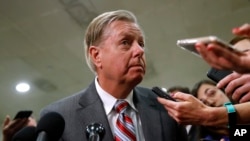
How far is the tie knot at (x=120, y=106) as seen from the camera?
155cm

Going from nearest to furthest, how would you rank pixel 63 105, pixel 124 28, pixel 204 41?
pixel 204 41 < pixel 63 105 < pixel 124 28

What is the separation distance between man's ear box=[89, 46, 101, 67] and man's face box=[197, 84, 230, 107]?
956mm

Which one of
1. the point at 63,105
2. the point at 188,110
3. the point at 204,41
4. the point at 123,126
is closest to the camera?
the point at 204,41

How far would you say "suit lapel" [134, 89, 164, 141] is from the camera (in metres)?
1.49

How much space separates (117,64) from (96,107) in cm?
22

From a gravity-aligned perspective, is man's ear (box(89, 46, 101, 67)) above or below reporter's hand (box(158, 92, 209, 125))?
above

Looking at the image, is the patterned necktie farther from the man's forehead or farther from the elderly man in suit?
the man's forehead

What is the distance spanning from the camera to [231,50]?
0.93m

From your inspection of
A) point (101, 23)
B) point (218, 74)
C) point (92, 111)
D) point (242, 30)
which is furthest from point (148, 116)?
point (242, 30)

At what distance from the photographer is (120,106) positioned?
1557mm

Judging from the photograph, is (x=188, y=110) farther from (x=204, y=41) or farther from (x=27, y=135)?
(x=27, y=135)

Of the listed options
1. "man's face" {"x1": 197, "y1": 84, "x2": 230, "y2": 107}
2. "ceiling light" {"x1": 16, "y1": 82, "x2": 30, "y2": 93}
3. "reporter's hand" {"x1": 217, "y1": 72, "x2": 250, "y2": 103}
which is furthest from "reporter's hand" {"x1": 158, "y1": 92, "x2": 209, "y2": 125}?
"ceiling light" {"x1": 16, "y1": 82, "x2": 30, "y2": 93}

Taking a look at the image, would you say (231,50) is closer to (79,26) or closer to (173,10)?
(173,10)

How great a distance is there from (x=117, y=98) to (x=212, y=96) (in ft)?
3.53
